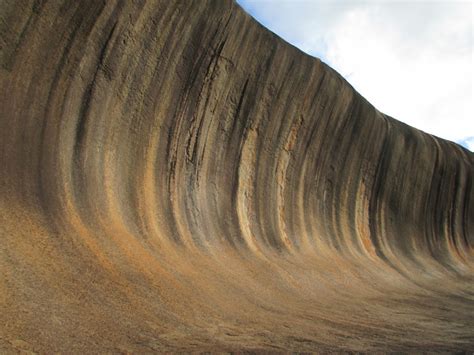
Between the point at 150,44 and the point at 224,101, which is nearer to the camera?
the point at 150,44

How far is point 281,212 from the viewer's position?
8227 mm

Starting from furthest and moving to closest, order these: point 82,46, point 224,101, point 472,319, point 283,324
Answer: point 224,101 < point 472,319 < point 82,46 < point 283,324

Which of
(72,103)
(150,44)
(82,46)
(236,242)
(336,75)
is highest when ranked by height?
(336,75)

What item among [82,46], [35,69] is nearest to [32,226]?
[35,69]

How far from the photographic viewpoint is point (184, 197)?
6574mm

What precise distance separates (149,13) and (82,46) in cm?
107

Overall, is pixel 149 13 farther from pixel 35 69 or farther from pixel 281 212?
pixel 281 212

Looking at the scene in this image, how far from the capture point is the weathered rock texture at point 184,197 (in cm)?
404

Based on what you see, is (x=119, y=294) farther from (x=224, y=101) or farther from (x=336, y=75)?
(x=336, y=75)

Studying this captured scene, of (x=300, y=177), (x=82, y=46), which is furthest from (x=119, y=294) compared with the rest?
(x=300, y=177)

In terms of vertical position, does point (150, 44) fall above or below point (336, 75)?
below

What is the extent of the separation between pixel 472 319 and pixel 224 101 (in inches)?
167

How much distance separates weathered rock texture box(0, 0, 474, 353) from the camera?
4043mm

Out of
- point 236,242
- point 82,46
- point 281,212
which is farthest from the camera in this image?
point 281,212
